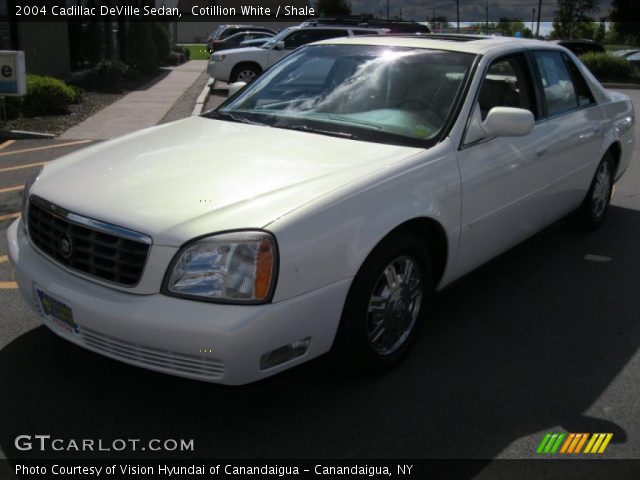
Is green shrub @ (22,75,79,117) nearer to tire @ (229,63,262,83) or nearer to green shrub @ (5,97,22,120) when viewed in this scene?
green shrub @ (5,97,22,120)

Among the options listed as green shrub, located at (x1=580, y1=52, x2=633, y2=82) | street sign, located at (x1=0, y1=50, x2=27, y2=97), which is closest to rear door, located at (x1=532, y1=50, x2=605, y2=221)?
street sign, located at (x1=0, y1=50, x2=27, y2=97)

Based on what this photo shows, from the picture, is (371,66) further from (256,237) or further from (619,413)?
(619,413)

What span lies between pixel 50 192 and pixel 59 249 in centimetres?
32

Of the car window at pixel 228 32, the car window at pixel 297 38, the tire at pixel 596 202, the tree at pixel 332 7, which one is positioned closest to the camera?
the tire at pixel 596 202

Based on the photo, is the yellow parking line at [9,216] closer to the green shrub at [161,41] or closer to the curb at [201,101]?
the curb at [201,101]

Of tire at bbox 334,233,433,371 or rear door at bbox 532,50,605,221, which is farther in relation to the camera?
rear door at bbox 532,50,605,221

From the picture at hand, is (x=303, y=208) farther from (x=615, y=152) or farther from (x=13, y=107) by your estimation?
(x=13, y=107)

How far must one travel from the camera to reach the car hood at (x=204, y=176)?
3059 millimetres

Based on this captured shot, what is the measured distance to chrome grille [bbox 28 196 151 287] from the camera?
119 inches

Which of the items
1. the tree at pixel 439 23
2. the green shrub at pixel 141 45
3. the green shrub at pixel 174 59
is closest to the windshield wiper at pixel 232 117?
the green shrub at pixel 141 45

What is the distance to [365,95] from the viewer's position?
4.34 meters

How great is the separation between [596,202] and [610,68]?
19.7 metres

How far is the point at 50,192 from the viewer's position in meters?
3.47

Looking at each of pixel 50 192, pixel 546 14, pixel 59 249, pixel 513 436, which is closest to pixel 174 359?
pixel 59 249
